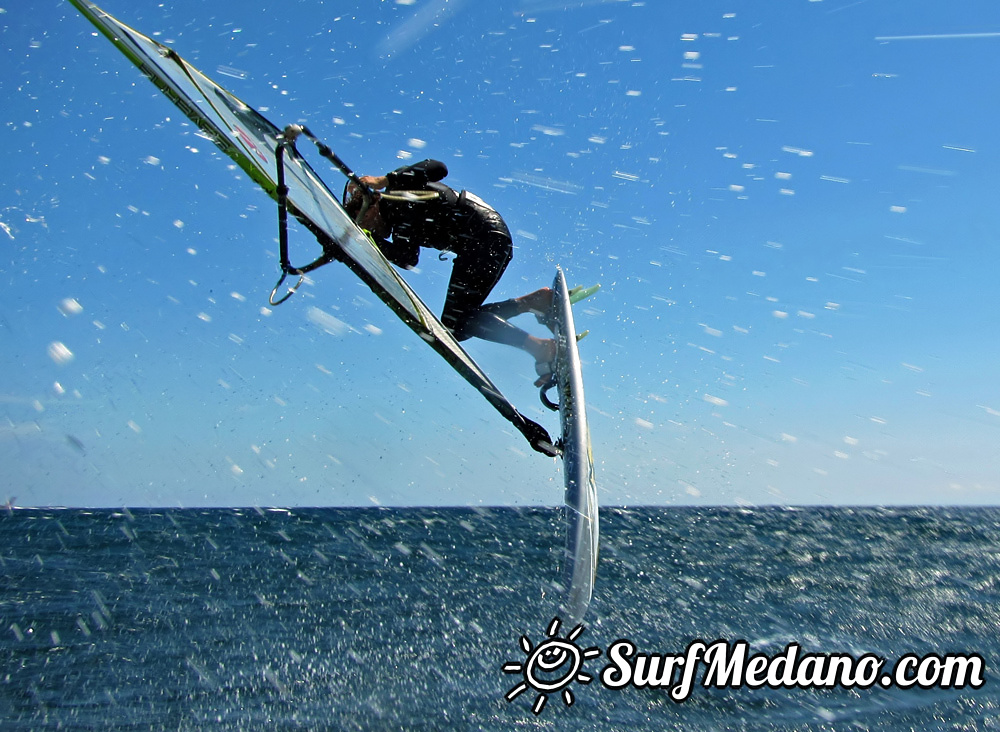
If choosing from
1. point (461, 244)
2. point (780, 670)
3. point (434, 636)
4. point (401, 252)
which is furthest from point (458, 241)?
point (434, 636)

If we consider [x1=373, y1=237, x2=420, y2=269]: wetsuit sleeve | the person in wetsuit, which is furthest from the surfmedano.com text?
[x1=373, y1=237, x2=420, y2=269]: wetsuit sleeve

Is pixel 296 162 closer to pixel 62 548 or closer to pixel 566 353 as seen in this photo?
pixel 566 353

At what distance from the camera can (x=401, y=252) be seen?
668 cm

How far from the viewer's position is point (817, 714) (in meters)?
11.0

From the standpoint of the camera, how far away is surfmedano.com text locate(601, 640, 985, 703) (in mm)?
12586

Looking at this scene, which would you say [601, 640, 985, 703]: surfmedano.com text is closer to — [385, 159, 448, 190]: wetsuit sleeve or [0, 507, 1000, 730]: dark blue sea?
[0, 507, 1000, 730]: dark blue sea

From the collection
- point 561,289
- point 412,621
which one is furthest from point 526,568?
point 561,289

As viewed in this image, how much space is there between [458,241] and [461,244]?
1.6 inches

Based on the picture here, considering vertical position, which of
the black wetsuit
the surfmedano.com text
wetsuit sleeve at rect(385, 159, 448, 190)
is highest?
wetsuit sleeve at rect(385, 159, 448, 190)

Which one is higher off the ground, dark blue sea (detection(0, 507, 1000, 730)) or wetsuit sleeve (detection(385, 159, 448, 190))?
wetsuit sleeve (detection(385, 159, 448, 190))

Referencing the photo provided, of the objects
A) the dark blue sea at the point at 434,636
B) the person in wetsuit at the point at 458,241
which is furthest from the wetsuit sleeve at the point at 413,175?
the dark blue sea at the point at 434,636

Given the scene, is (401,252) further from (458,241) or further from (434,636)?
(434,636)

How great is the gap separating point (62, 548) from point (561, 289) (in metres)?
56.4

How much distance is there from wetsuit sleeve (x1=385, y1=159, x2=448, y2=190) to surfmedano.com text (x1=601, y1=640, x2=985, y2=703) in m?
9.27
